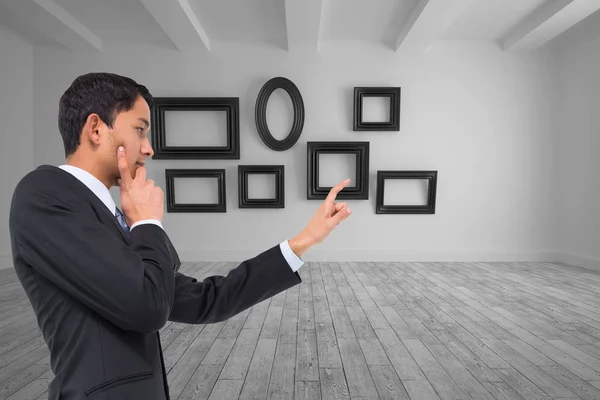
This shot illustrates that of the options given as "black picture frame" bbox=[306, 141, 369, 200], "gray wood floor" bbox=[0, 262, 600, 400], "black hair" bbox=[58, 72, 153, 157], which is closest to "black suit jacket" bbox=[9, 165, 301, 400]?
"black hair" bbox=[58, 72, 153, 157]

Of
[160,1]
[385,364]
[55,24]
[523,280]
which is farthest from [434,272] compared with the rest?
[55,24]

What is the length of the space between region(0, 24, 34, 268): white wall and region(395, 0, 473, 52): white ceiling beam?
529cm

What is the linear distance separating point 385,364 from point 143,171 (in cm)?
207

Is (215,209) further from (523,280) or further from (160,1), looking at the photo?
(523,280)

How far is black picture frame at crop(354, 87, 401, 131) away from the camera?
18.3ft

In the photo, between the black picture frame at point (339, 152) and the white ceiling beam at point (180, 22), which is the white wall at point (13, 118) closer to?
the white ceiling beam at point (180, 22)

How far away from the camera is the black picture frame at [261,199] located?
562 cm

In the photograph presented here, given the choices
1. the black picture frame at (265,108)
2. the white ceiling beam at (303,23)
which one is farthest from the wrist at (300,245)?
the black picture frame at (265,108)

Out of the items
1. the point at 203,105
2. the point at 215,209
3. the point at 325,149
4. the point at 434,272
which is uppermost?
the point at 203,105

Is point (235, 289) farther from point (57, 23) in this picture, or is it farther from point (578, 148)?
point (578, 148)

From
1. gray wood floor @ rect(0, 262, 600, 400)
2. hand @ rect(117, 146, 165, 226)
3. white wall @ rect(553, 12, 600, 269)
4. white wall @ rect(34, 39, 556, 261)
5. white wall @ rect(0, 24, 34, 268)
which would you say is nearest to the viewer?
hand @ rect(117, 146, 165, 226)

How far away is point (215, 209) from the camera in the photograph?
18.7 feet

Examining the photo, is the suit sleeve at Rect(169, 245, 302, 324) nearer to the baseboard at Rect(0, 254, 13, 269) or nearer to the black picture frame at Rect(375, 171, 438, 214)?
the black picture frame at Rect(375, 171, 438, 214)

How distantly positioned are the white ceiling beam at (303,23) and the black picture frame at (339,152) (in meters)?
1.43
